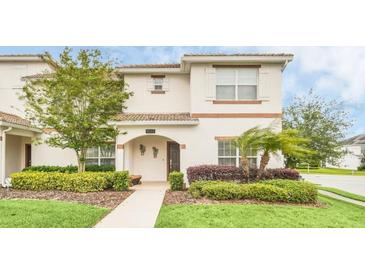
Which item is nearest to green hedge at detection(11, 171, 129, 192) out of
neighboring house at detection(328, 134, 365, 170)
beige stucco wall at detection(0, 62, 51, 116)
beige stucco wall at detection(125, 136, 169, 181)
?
beige stucco wall at detection(125, 136, 169, 181)

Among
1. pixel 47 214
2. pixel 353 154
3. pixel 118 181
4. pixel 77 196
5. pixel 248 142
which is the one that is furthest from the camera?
pixel 353 154

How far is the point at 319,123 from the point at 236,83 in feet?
51.6

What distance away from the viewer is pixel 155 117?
14695mm

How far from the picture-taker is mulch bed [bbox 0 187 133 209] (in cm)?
1034

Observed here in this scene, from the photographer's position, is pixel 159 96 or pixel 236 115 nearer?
pixel 236 115

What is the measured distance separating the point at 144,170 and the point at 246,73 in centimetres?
828

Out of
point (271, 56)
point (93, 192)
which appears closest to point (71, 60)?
point (93, 192)

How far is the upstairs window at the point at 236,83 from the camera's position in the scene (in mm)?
14391

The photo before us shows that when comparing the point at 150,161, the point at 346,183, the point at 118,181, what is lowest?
the point at 346,183

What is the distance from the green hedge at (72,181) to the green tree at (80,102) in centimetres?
154

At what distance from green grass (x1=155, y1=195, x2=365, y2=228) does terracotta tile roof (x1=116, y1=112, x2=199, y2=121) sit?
5856 millimetres

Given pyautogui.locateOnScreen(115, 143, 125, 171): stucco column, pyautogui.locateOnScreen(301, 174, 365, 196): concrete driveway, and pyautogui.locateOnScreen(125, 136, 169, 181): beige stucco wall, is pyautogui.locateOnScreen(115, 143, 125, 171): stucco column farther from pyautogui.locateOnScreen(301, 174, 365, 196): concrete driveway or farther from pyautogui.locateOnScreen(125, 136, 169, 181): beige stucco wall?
pyautogui.locateOnScreen(301, 174, 365, 196): concrete driveway

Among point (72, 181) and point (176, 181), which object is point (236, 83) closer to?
point (176, 181)

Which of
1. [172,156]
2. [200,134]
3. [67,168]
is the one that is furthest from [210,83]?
[67,168]
